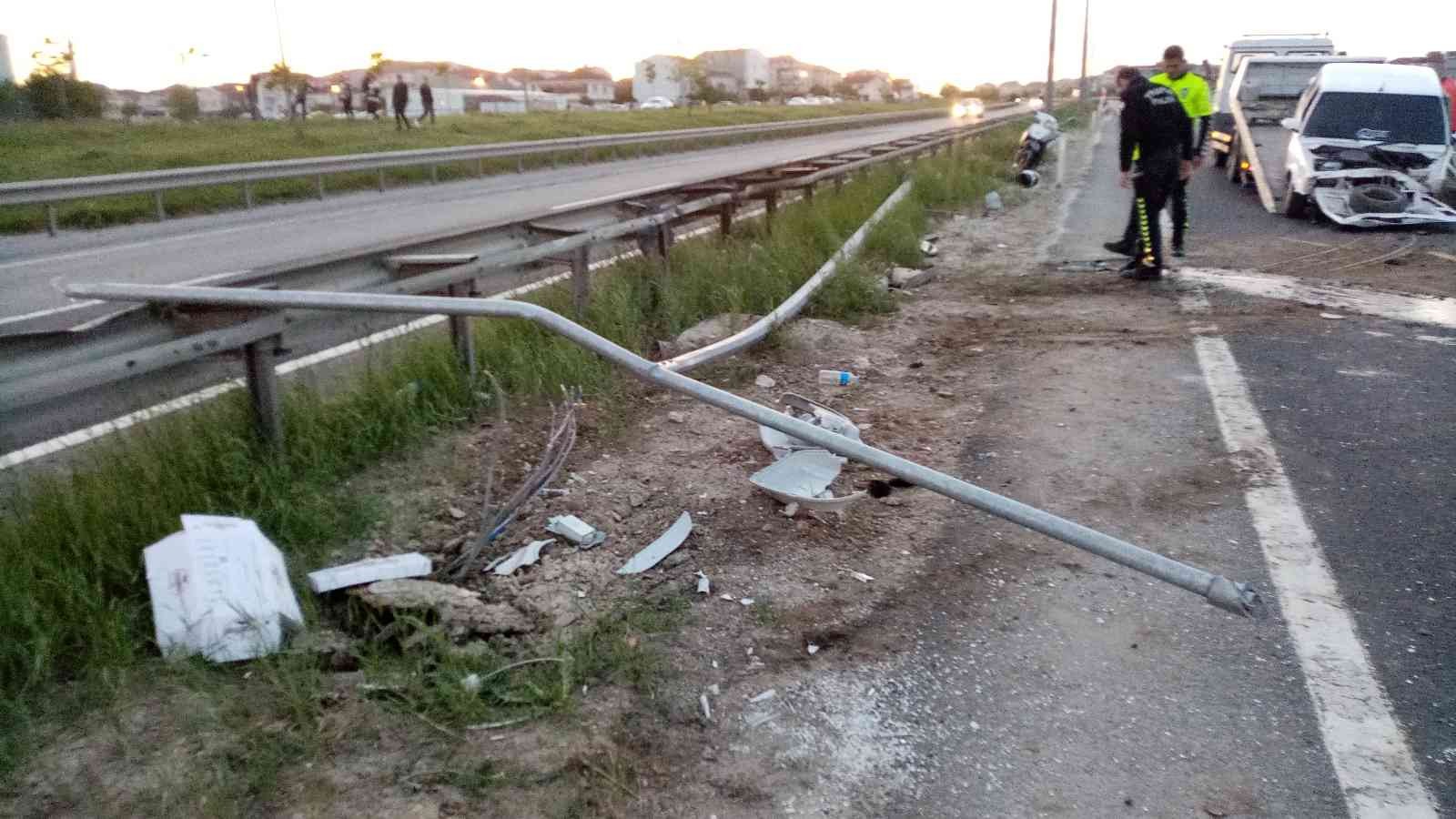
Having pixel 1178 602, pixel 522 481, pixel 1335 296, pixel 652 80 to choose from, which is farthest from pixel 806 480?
pixel 652 80

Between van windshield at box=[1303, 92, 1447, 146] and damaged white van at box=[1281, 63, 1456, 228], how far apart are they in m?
0.01

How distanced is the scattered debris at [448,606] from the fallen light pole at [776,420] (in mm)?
1009

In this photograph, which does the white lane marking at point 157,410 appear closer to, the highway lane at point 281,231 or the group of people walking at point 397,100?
the highway lane at point 281,231

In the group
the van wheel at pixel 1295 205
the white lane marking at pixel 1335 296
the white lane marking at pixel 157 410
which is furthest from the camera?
the van wheel at pixel 1295 205

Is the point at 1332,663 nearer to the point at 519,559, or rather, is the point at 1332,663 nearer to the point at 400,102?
the point at 519,559

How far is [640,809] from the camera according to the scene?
2787 mm

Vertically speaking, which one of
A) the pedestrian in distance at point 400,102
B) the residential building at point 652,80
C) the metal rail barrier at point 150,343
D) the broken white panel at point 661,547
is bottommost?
the broken white panel at point 661,547

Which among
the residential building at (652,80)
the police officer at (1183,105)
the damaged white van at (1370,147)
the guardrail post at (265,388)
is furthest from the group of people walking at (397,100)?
the residential building at (652,80)

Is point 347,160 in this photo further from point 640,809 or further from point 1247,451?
point 640,809

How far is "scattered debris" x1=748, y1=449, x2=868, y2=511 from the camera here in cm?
447

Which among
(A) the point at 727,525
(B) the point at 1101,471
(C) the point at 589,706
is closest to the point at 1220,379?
(B) the point at 1101,471

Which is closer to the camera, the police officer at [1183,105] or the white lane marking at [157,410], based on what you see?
the white lane marking at [157,410]

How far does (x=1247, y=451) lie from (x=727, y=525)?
2659 millimetres

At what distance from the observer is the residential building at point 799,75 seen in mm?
162875
